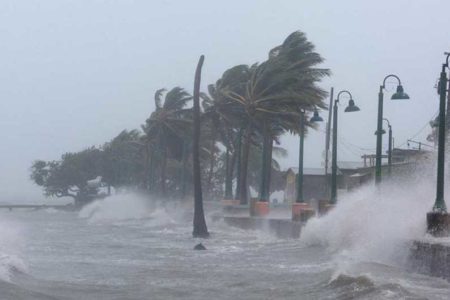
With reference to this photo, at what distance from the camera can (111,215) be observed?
259 feet

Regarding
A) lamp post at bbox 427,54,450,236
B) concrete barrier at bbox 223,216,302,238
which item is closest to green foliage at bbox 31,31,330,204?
concrete barrier at bbox 223,216,302,238

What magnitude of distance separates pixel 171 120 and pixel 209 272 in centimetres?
5093

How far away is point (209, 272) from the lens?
63.9 feet

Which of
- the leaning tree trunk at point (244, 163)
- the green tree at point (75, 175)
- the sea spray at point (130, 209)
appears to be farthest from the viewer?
the green tree at point (75, 175)

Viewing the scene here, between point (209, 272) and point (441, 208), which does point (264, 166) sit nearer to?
point (209, 272)

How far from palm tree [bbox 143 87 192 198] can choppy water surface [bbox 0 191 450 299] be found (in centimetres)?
3805

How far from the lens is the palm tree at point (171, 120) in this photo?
230 ft

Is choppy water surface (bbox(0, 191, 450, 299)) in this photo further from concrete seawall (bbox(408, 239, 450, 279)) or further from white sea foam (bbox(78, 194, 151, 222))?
white sea foam (bbox(78, 194, 151, 222))

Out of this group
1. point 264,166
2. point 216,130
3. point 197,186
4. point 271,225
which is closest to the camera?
point 271,225

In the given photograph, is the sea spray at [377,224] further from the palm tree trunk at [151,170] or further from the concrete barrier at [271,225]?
the palm tree trunk at [151,170]

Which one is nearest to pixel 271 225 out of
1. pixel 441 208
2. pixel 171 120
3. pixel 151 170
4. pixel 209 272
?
pixel 209 272

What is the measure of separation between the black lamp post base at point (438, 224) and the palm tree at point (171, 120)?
50.9m

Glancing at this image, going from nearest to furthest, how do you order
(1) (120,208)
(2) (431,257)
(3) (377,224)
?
1. (2) (431,257)
2. (3) (377,224)
3. (1) (120,208)

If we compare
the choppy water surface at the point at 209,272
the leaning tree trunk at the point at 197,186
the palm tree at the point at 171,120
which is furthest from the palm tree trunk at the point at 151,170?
the choppy water surface at the point at 209,272
